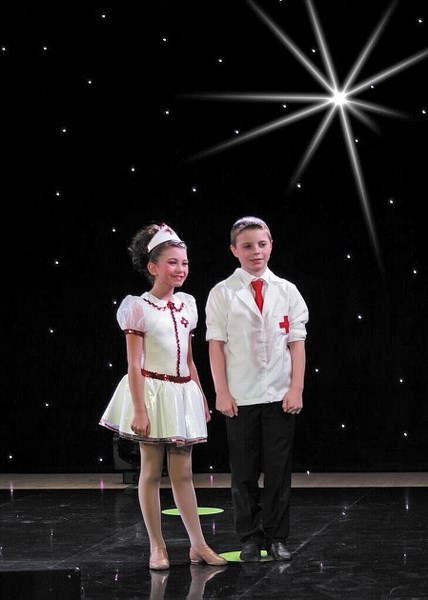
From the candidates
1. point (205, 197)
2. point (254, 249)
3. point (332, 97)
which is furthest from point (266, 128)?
point (254, 249)

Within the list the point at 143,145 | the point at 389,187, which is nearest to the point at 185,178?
the point at 143,145

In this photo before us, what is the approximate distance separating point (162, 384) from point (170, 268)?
0.36 metres

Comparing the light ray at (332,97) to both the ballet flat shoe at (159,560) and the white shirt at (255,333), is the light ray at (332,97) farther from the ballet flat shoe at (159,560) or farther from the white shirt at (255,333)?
the ballet flat shoe at (159,560)

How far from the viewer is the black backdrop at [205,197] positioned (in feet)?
16.9

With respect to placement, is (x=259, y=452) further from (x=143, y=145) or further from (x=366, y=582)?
(x=143, y=145)

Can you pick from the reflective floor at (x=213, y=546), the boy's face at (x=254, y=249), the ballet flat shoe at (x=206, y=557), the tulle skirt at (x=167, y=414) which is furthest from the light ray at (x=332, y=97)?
the ballet flat shoe at (x=206, y=557)

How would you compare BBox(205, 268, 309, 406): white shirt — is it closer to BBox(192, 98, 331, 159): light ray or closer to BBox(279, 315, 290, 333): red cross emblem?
BBox(279, 315, 290, 333): red cross emblem

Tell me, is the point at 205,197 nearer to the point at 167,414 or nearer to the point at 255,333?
the point at 255,333

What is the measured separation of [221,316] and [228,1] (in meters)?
2.62

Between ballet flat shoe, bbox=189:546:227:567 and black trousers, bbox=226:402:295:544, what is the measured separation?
105 mm

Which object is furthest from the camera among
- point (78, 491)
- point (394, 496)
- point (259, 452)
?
point (78, 491)

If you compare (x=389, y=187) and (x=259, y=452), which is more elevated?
(x=389, y=187)

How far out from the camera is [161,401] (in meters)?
3.02

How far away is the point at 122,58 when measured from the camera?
5.34 m
